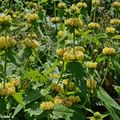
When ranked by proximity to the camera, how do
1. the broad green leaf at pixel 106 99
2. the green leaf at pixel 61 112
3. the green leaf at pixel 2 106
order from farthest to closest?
1. the broad green leaf at pixel 106 99
2. the green leaf at pixel 61 112
3. the green leaf at pixel 2 106

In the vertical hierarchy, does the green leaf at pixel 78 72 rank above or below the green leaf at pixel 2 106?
above

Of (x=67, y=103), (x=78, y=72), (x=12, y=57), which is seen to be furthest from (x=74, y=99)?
(x=12, y=57)

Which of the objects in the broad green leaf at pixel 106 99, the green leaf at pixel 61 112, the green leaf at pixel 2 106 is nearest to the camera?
the green leaf at pixel 2 106

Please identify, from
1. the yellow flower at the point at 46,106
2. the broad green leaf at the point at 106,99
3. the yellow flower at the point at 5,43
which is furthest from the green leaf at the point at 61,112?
the yellow flower at the point at 5,43

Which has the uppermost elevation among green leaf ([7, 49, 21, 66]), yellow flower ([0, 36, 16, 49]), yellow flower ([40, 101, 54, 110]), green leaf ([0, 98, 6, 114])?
yellow flower ([0, 36, 16, 49])

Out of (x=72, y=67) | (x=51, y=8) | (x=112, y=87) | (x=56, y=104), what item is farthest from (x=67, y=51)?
(x=51, y=8)

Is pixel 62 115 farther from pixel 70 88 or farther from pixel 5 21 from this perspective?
pixel 5 21

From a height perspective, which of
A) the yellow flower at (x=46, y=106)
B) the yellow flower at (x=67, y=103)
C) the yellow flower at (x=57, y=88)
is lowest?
the yellow flower at (x=67, y=103)

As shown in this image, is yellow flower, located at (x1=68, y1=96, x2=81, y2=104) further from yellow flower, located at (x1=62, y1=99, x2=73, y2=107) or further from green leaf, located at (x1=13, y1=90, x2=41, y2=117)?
green leaf, located at (x1=13, y1=90, x2=41, y2=117)

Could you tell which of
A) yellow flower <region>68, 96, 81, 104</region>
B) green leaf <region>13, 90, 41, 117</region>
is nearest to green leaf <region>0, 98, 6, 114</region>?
green leaf <region>13, 90, 41, 117</region>

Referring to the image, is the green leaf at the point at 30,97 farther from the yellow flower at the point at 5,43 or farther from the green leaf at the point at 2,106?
the yellow flower at the point at 5,43

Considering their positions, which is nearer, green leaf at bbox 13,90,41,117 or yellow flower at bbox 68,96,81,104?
green leaf at bbox 13,90,41,117

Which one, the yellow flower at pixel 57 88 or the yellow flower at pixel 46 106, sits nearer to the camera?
Result: the yellow flower at pixel 46 106

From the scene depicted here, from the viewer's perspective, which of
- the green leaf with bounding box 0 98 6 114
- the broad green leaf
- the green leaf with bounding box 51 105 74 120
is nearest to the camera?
the green leaf with bounding box 0 98 6 114
